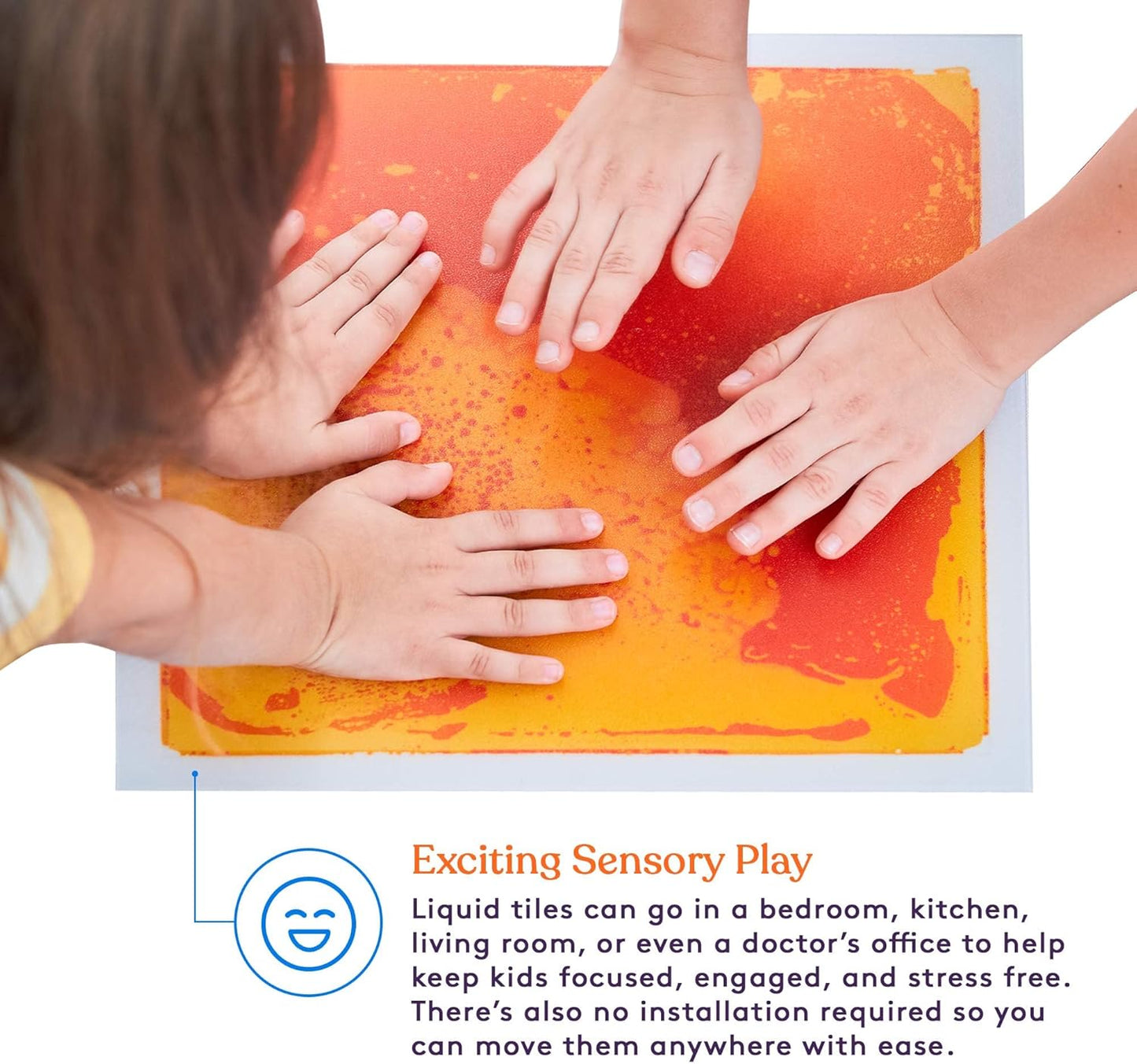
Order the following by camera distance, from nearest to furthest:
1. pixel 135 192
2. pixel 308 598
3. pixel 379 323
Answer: pixel 135 192
pixel 308 598
pixel 379 323

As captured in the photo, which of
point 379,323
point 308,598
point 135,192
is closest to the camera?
point 135,192

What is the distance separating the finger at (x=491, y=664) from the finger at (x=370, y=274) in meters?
0.31

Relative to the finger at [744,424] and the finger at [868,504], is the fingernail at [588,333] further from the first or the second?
the finger at [868,504]

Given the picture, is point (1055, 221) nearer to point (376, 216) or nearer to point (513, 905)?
point (376, 216)

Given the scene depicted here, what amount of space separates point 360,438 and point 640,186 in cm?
32

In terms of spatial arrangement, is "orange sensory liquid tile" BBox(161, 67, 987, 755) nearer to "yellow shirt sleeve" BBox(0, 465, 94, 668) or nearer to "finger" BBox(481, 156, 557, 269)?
"finger" BBox(481, 156, 557, 269)

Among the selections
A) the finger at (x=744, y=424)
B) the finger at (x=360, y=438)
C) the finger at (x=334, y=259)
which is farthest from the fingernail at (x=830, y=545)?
the finger at (x=334, y=259)

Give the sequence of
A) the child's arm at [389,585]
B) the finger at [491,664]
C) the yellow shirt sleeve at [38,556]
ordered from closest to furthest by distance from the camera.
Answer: the yellow shirt sleeve at [38,556] → the child's arm at [389,585] → the finger at [491,664]

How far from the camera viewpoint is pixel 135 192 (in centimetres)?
51

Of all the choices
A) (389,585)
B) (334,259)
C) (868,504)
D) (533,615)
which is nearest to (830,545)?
(868,504)

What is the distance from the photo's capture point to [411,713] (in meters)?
0.90

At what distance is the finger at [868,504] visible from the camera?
87 cm

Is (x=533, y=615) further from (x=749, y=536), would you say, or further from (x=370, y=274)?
(x=370, y=274)

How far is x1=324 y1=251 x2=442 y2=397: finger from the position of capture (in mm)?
900
